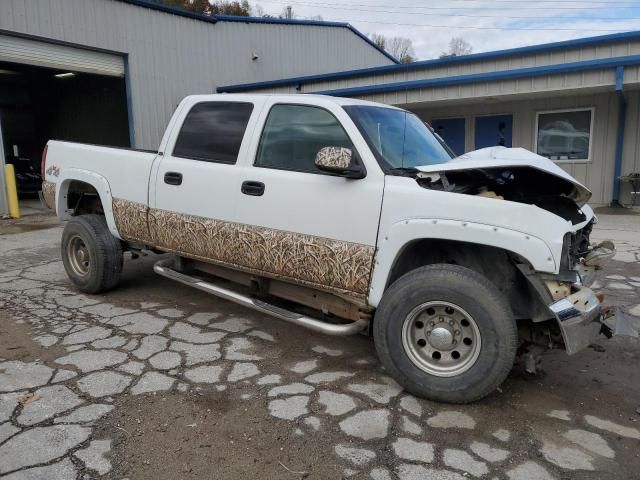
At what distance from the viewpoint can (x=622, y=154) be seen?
12.4 m

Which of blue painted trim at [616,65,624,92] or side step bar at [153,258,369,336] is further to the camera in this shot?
blue painted trim at [616,65,624,92]

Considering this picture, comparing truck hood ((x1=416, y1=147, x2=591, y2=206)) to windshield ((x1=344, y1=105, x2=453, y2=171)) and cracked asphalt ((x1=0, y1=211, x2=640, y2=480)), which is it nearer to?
windshield ((x1=344, y1=105, x2=453, y2=171))

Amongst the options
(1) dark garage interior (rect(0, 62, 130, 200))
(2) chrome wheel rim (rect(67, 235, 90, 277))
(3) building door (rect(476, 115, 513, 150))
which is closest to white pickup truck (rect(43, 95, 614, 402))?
(2) chrome wheel rim (rect(67, 235, 90, 277))

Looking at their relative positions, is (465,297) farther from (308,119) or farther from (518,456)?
(308,119)

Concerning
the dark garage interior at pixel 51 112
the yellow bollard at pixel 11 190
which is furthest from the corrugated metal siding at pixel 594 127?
the dark garage interior at pixel 51 112

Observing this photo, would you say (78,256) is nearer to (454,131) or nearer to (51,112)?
(454,131)

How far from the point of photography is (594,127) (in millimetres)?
12570

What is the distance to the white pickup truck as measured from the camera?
316cm

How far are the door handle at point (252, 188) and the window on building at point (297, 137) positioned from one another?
0.17m

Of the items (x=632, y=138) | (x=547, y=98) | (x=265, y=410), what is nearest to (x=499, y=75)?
(x=547, y=98)

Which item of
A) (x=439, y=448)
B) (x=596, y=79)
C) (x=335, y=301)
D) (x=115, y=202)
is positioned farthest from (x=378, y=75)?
(x=439, y=448)

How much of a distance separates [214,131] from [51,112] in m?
22.3

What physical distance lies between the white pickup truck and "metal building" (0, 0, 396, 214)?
32.1 feet

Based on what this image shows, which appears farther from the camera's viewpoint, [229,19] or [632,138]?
[229,19]
